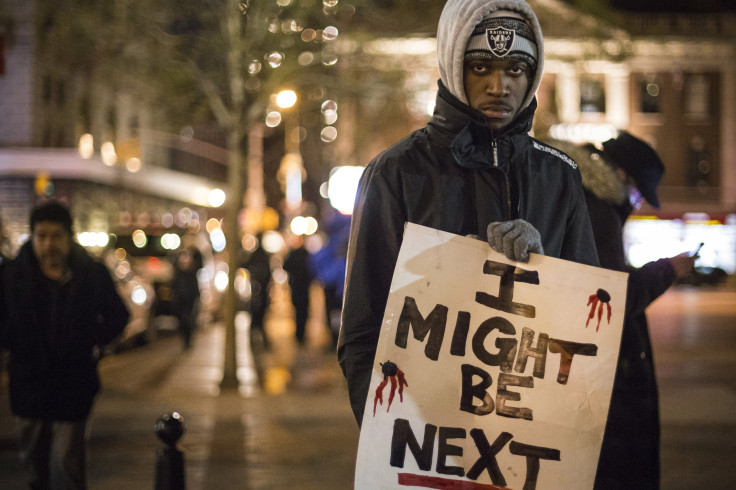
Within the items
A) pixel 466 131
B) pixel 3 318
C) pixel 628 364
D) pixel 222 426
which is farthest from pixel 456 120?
pixel 222 426

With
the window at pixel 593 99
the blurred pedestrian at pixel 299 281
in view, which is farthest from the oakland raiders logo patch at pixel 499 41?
the window at pixel 593 99

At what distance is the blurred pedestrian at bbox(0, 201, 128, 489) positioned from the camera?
498 cm

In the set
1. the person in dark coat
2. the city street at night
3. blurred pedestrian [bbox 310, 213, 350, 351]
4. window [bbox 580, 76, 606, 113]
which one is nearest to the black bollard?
the city street at night

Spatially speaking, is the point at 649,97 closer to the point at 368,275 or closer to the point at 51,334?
the point at 51,334

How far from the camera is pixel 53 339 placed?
16.5 feet

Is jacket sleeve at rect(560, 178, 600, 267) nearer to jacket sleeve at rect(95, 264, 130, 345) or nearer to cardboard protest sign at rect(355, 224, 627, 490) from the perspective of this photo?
cardboard protest sign at rect(355, 224, 627, 490)

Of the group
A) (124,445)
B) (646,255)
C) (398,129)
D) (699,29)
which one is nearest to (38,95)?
(398,129)

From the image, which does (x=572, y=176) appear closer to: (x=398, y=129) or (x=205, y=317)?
(x=205, y=317)

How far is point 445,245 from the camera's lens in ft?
7.23

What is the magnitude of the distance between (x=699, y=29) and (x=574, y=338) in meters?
52.4

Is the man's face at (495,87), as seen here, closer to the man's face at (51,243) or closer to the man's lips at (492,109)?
the man's lips at (492,109)

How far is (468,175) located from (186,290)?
554 inches

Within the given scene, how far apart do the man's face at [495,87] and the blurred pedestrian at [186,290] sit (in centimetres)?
1351

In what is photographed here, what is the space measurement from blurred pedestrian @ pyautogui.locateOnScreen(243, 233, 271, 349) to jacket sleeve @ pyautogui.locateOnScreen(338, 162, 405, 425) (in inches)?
542
